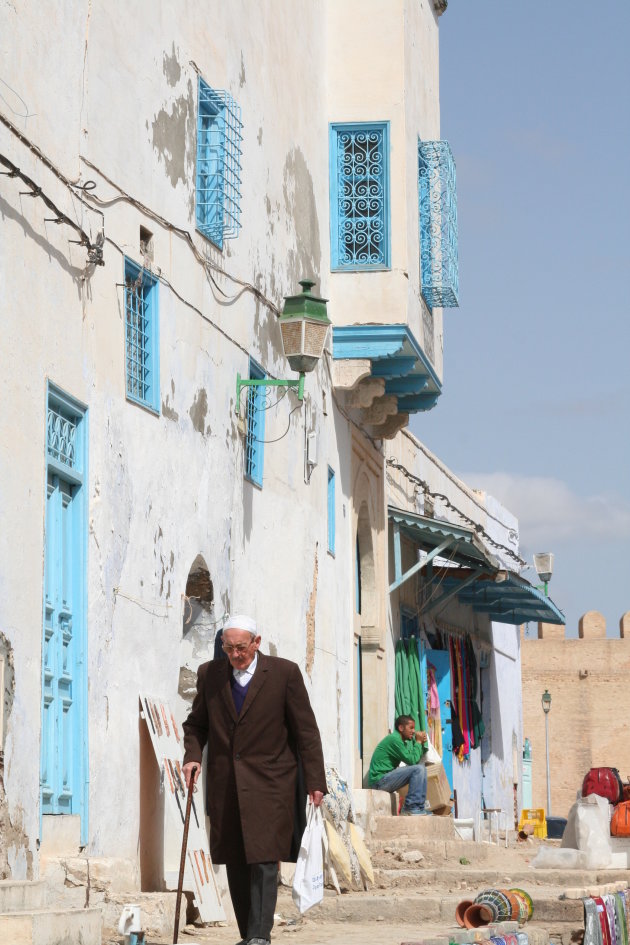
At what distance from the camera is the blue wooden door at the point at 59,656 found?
8.12 m

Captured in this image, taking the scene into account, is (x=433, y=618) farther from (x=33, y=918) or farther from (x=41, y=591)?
(x=33, y=918)

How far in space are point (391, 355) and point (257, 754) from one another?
8.69 metres

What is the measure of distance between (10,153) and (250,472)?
5.03m

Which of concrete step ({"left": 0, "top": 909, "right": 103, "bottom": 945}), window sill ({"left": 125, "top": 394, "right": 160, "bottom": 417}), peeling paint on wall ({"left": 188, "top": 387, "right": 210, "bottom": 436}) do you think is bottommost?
concrete step ({"left": 0, "top": 909, "right": 103, "bottom": 945})

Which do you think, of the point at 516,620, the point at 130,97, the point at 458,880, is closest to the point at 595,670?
the point at 516,620

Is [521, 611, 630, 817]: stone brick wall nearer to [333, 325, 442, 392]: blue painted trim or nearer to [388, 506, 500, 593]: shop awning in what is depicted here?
[388, 506, 500, 593]: shop awning

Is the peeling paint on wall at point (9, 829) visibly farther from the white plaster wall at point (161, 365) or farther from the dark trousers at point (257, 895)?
the dark trousers at point (257, 895)

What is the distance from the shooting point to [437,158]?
55.1 ft

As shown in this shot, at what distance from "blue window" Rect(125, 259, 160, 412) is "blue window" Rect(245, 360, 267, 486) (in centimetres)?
230

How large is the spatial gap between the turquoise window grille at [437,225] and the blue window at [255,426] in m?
4.16

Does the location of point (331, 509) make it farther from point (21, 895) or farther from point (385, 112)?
point (21, 895)

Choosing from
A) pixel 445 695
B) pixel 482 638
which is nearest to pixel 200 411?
pixel 445 695

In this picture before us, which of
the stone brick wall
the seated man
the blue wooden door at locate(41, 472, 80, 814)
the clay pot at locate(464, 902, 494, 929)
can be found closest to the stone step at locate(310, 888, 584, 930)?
the clay pot at locate(464, 902, 494, 929)

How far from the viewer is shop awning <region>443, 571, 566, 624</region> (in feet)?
76.2
